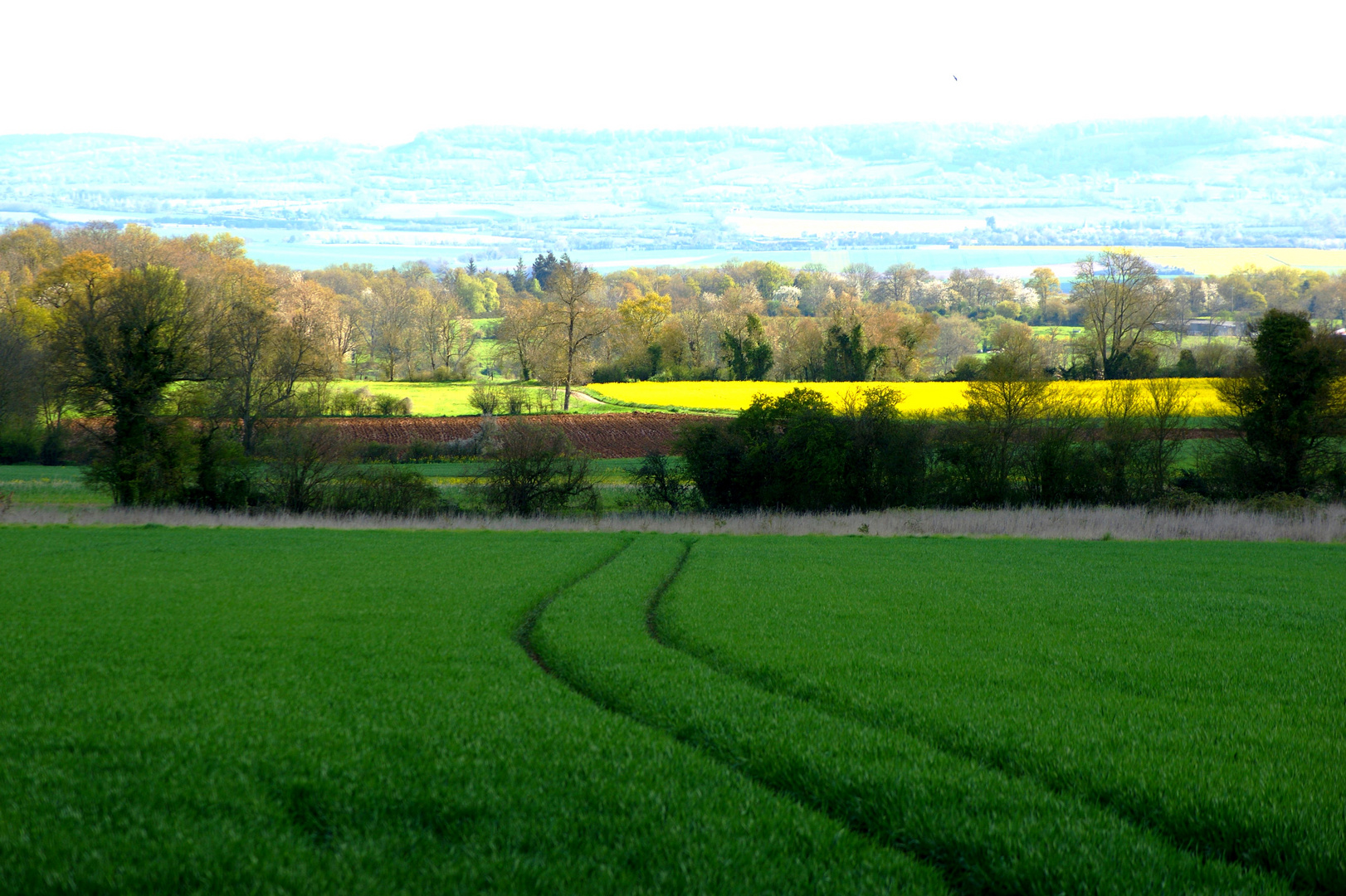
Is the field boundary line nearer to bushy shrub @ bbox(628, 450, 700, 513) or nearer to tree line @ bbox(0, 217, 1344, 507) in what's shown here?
bushy shrub @ bbox(628, 450, 700, 513)

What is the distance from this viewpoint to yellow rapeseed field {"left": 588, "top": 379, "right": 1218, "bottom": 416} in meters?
59.9

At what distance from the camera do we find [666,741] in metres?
7.84

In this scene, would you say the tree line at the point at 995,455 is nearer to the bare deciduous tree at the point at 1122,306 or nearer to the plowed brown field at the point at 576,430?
the plowed brown field at the point at 576,430

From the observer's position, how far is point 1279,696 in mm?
9375

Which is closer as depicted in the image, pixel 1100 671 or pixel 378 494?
pixel 1100 671

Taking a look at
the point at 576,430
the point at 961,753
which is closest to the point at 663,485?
the point at 576,430

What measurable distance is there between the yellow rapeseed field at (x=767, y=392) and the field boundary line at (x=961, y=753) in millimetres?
46892

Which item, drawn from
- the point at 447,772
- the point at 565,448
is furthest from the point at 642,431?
the point at 447,772

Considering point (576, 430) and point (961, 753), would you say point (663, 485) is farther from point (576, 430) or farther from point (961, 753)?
point (961, 753)

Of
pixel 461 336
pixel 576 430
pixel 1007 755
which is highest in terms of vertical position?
pixel 461 336

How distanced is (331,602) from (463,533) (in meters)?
13.3

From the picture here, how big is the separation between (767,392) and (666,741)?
63.3 meters

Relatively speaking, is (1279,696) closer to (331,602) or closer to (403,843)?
(403,843)

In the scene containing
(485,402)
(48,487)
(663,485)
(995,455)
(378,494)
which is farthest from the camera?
(485,402)
